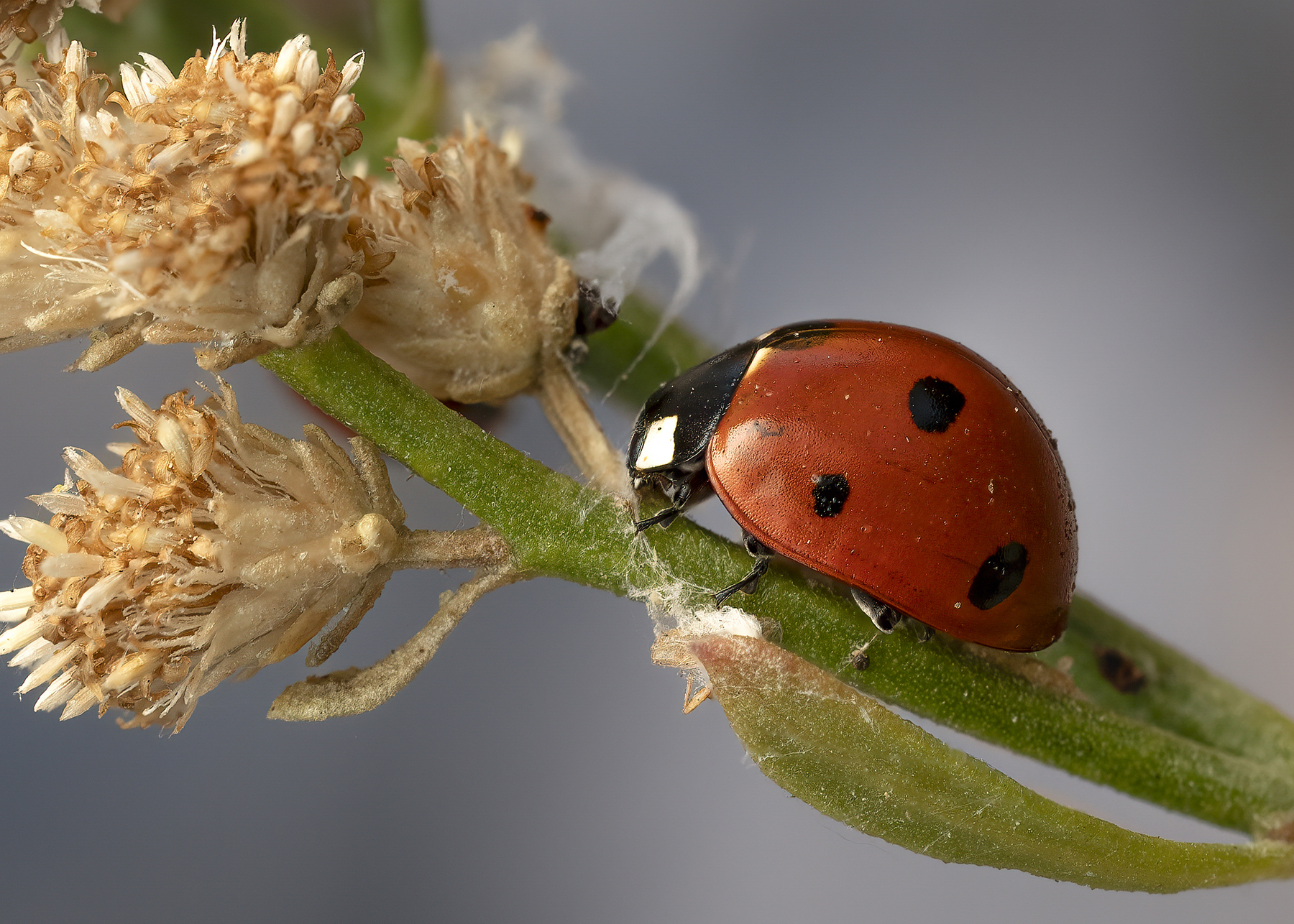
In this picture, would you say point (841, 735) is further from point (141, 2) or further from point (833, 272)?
point (833, 272)

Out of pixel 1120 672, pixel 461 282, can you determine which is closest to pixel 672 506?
pixel 461 282

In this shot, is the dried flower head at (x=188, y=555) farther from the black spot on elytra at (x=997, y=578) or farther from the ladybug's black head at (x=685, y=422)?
the black spot on elytra at (x=997, y=578)

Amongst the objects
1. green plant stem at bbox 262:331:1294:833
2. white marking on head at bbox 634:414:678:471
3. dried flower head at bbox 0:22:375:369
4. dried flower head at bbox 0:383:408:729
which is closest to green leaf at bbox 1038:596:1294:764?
green plant stem at bbox 262:331:1294:833

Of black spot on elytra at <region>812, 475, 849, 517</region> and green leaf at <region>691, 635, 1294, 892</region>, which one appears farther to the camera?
black spot on elytra at <region>812, 475, 849, 517</region>

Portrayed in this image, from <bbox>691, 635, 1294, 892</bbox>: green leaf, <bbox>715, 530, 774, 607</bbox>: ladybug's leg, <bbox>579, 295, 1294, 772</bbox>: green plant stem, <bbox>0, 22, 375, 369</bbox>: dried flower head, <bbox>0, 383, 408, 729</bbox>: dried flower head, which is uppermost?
<bbox>0, 22, 375, 369</bbox>: dried flower head

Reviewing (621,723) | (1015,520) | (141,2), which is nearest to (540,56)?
(141,2)

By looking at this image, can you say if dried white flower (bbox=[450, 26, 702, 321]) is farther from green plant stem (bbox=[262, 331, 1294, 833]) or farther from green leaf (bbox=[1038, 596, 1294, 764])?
green leaf (bbox=[1038, 596, 1294, 764])

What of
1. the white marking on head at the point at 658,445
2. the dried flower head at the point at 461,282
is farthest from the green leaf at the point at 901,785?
the dried flower head at the point at 461,282
